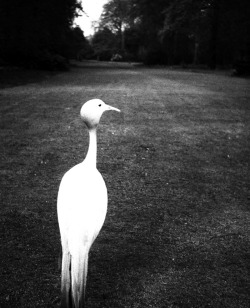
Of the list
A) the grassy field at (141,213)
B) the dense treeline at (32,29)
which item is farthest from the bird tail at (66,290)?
the dense treeline at (32,29)

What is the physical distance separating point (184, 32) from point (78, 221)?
45151mm

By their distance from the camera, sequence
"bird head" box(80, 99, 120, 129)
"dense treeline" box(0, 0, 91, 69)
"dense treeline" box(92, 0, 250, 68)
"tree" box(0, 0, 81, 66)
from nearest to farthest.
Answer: "bird head" box(80, 99, 120, 129) < "tree" box(0, 0, 81, 66) < "dense treeline" box(0, 0, 91, 69) < "dense treeline" box(92, 0, 250, 68)

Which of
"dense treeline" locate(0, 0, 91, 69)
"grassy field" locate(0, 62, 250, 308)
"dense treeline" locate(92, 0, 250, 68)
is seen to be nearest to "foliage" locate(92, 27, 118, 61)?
"dense treeline" locate(92, 0, 250, 68)

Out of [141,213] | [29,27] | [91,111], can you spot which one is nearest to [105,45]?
[29,27]

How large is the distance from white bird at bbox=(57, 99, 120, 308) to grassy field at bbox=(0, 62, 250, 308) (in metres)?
0.72

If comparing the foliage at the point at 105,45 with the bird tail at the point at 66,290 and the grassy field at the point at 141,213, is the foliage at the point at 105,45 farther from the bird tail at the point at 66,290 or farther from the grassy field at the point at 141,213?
the bird tail at the point at 66,290

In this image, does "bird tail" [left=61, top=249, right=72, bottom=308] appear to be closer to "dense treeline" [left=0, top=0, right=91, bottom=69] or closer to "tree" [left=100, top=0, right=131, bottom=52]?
"dense treeline" [left=0, top=0, right=91, bottom=69]

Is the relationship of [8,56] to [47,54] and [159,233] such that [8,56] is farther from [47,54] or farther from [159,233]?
[159,233]

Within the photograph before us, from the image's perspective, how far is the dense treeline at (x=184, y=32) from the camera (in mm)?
39281

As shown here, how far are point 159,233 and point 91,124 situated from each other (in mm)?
1475

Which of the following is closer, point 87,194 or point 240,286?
point 87,194

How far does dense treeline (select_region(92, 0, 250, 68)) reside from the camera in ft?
129

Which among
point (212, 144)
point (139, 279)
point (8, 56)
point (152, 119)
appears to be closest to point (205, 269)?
point (139, 279)

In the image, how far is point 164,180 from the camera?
561cm
